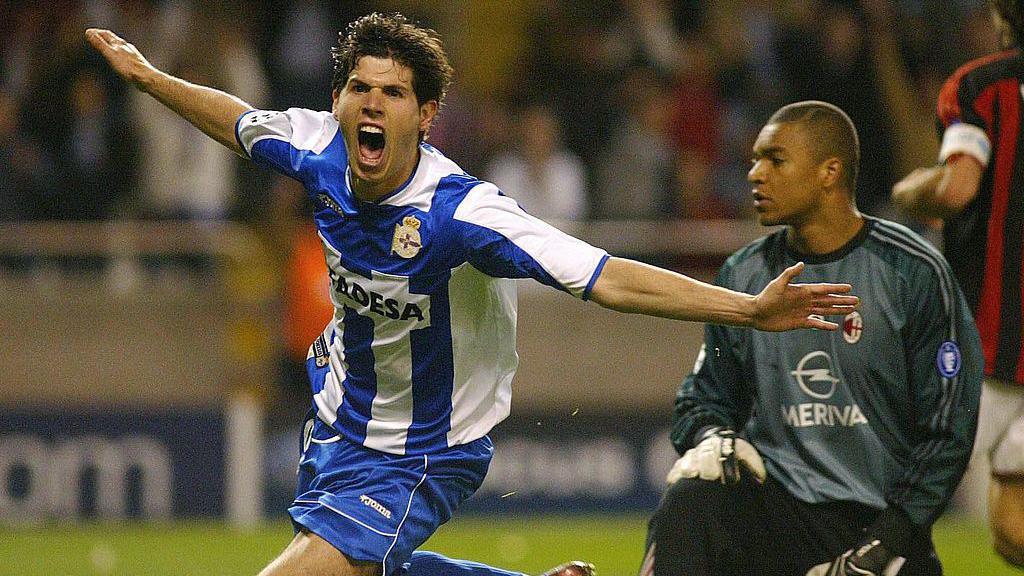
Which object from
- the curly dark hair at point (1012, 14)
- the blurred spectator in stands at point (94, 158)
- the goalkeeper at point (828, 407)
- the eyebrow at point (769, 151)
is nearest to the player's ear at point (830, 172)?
the goalkeeper at point (828, 407)

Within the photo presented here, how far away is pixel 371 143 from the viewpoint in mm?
4855

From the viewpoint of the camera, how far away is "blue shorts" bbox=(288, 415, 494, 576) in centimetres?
473

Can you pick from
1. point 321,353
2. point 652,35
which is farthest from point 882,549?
point 652,35

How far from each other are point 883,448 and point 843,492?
7.3 inches

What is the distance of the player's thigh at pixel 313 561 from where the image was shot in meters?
4.57

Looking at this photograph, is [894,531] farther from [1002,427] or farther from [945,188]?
[945,188]

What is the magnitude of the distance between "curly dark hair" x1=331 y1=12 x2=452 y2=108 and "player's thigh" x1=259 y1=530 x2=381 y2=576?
137 cm

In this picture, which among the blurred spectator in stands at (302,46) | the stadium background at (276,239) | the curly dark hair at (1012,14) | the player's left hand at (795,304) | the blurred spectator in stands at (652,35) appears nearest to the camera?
the player's left hand at (795,304)

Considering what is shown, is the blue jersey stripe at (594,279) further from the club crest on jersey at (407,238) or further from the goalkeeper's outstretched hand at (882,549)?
the goalkeeper's outstretched hand at (882,549)

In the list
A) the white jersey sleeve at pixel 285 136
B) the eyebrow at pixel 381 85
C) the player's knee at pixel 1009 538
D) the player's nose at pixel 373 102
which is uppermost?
the eyebrow at pixel 381 85

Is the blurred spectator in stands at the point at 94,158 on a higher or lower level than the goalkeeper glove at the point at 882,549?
higher

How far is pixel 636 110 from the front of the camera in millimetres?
11953

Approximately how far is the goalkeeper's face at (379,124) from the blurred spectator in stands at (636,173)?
266 inches

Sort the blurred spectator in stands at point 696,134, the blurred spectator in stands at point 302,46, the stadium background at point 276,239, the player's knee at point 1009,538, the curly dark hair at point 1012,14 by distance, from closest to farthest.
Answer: the player's knee at point 1009,538 < the curly dark hair at point 1012,14 < the stadium background at point 276,239 < the blurred spectator in stands at point 696,134 < the blurred spectator in stands at point 302,46
